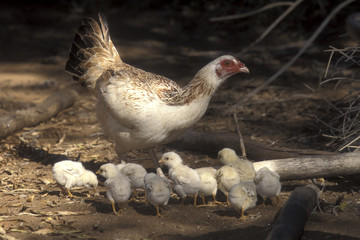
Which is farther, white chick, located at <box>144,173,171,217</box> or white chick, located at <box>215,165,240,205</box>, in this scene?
white chick, located at <box>215,165,240,205</box>

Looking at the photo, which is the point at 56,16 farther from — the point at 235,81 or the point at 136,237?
the point at 136,237

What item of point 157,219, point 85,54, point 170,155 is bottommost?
point 157,219

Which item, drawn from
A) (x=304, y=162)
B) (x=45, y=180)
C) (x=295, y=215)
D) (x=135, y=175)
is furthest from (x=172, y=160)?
(x=295, y=215)

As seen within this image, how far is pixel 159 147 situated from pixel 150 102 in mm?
1514

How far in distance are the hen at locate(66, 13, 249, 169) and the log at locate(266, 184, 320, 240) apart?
134cm

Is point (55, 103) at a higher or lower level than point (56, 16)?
lower

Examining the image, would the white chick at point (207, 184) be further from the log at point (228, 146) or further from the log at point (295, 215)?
the log at point (228, 146)

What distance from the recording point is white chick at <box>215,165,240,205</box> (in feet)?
14.7

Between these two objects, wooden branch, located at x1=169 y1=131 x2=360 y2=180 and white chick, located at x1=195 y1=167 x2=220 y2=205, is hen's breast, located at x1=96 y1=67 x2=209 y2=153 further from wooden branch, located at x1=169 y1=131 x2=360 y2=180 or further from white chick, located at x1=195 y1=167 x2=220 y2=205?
wooden branch, located at x1=169 y1=131 x2=360 y2=180

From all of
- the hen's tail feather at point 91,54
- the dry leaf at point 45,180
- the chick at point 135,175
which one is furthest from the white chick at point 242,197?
the hen's tail feather at point 91,54

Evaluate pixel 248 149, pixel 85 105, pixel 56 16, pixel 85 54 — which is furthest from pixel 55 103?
pixel 56 16

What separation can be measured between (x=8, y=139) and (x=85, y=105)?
1.69 meters

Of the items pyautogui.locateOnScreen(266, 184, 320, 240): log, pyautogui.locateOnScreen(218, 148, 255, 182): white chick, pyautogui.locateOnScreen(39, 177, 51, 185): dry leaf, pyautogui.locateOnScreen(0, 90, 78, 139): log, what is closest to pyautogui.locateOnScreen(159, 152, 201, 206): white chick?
pyautogui.locateOnScreen(218, 148, 255, 182): white chick

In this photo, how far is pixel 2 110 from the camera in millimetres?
7449
